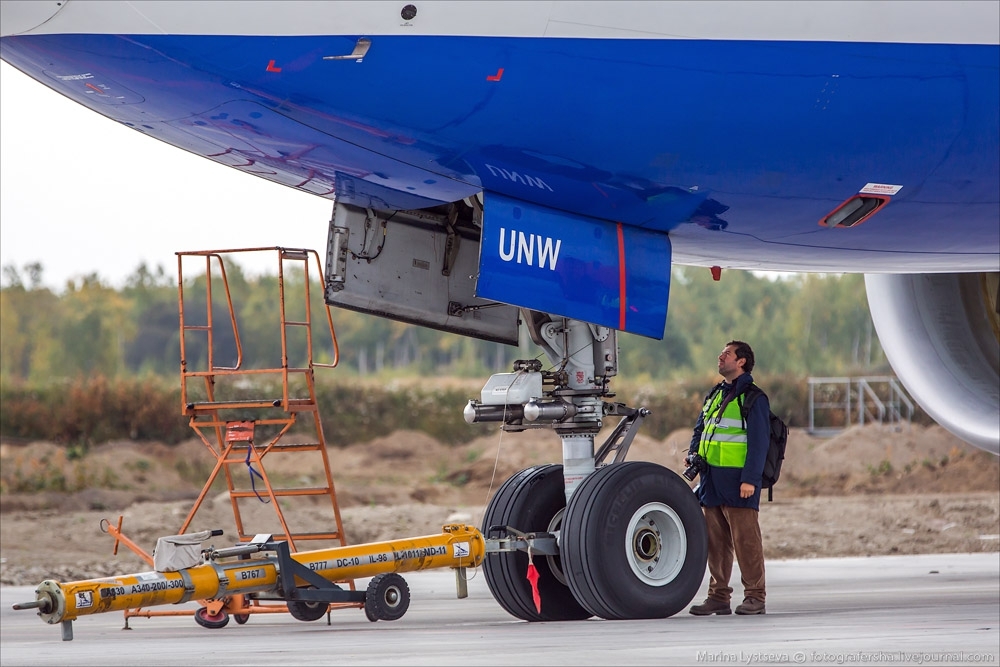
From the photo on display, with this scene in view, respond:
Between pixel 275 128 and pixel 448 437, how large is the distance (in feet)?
98.8

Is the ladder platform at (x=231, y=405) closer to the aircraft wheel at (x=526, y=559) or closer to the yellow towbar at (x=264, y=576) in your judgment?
the yellow towbar at (x=264, y=576)

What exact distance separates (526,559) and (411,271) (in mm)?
1803

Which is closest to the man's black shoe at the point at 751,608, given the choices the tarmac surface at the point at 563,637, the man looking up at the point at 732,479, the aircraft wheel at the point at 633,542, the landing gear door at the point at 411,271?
the man looking up at the point at 732,479

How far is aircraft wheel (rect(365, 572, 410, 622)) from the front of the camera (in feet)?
23.3

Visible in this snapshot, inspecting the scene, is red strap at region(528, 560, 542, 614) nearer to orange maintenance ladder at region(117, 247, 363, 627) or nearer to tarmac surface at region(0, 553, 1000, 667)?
tarmac surface at region(0, 553, 1000, 667)

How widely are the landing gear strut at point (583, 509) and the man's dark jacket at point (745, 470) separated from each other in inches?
18.0

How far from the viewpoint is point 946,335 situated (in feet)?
34.0

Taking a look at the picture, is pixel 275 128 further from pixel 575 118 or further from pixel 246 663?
pixel 246 663

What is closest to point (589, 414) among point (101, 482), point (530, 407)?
point (530, 407)

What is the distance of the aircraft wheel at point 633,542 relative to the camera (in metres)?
6.86

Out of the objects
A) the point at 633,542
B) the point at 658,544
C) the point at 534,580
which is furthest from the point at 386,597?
the point at 658,544

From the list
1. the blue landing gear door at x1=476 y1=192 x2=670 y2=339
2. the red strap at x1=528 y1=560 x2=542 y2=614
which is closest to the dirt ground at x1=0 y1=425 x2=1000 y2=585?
the red strap at x1=528 y1=560 x2=542 y2=614

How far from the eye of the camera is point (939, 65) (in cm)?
666

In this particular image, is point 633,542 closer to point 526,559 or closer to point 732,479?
point 526,559
